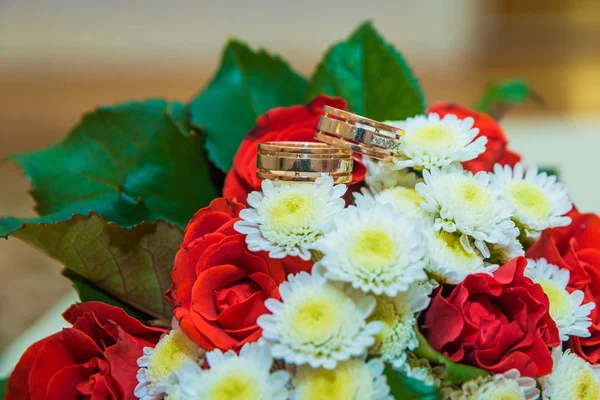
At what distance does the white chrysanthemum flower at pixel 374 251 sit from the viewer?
249 mm

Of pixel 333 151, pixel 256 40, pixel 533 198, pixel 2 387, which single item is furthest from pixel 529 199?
pixel 256 40

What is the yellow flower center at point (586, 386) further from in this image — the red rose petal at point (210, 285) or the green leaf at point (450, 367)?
the red rose petal at point (210, 285)

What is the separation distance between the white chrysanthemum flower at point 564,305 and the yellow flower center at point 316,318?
0.12 m

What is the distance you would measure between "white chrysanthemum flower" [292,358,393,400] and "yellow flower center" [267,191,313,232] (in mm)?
61

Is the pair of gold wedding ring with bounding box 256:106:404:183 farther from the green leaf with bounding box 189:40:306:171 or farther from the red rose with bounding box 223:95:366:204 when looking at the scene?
the green leaf with bounding box 189:40:306:171

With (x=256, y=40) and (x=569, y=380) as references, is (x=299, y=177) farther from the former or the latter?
(x=256, y=40)

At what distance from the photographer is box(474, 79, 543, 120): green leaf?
61 cm

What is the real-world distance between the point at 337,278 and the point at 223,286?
2.6 inches

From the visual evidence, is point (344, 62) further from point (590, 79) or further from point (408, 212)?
point (590, 79)

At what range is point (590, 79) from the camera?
226 centimetres

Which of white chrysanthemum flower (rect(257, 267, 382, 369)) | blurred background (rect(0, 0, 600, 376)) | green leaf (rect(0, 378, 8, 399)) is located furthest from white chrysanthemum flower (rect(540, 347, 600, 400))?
blurred background (rect(0, 0, 600, 376))

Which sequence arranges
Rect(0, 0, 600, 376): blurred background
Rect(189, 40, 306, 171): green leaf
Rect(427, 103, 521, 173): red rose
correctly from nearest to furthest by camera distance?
Rect(427, 103, 521, 173): red rose, Rect(189, 40, 306, 171): green leaf, Rect(0, 0, 600, 376): blurred background

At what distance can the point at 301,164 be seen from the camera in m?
0.30

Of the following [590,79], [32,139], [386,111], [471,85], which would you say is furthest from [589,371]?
[590,79]
